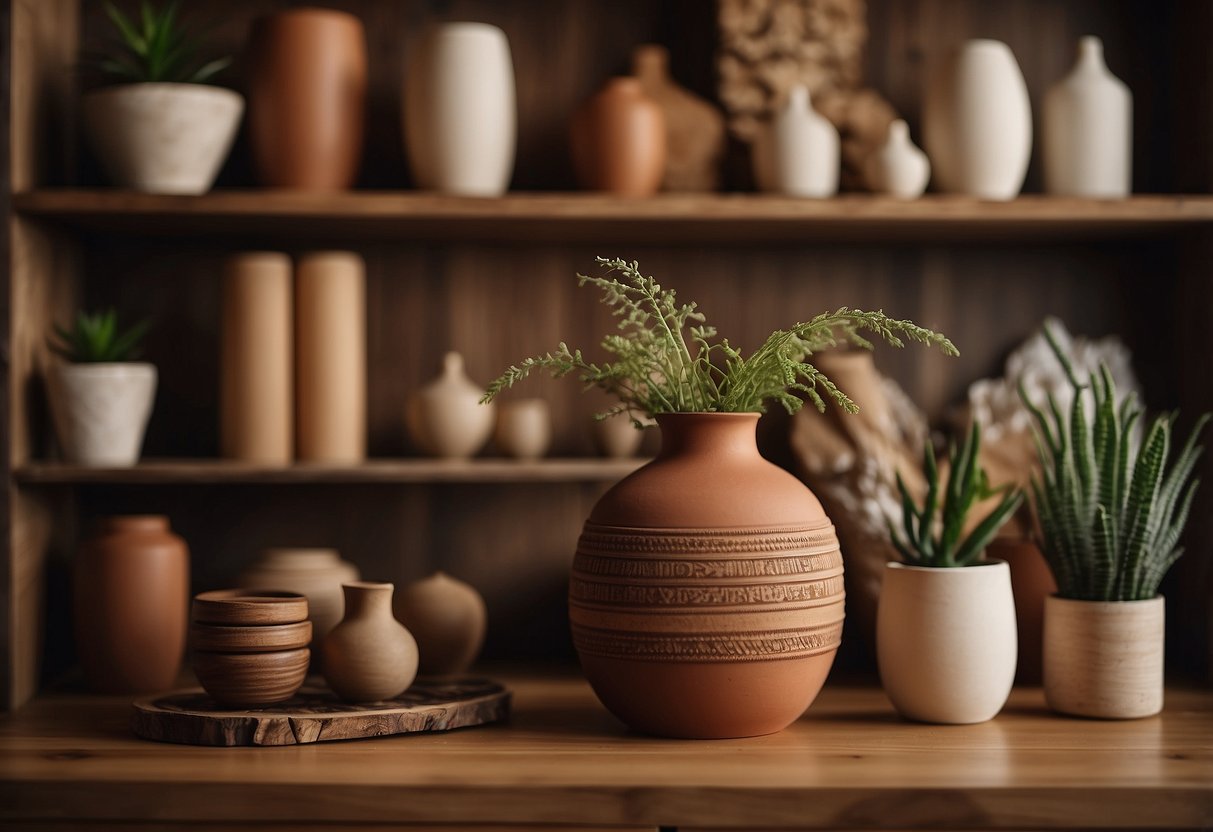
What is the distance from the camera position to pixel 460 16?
185 cm

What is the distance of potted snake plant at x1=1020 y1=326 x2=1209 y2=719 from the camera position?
143 cm

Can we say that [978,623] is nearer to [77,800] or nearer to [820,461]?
[820,461]

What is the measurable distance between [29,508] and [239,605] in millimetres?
461

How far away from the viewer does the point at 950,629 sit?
139 cm

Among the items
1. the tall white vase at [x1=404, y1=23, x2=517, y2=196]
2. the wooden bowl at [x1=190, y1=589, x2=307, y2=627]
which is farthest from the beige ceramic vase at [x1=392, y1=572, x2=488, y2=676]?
the tall white vase at [x1=404, y1=23, x2=517, y2=196]

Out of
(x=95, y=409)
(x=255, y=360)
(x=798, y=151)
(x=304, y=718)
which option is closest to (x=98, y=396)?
(x=95, y=409)

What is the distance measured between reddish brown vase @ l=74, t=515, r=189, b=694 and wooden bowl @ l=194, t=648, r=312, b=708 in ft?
0.89

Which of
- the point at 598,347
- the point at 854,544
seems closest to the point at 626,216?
the point at 598,347

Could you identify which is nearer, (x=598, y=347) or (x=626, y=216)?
(x=626, y=216)

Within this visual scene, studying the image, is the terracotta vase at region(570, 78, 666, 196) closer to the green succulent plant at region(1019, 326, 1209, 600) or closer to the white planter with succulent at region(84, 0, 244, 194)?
the white planter with succulent at region(84, 0, 244, 194)

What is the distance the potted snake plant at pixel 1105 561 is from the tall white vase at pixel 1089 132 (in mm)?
338

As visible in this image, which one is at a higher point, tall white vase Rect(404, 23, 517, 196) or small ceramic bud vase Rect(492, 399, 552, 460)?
tall white vase Rect(404, 23, 517, 196)

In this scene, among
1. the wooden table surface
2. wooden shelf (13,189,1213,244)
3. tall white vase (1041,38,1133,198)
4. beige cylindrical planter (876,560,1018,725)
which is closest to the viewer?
the wooden table surface

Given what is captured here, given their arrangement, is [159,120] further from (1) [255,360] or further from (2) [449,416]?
(2) [449,416]
